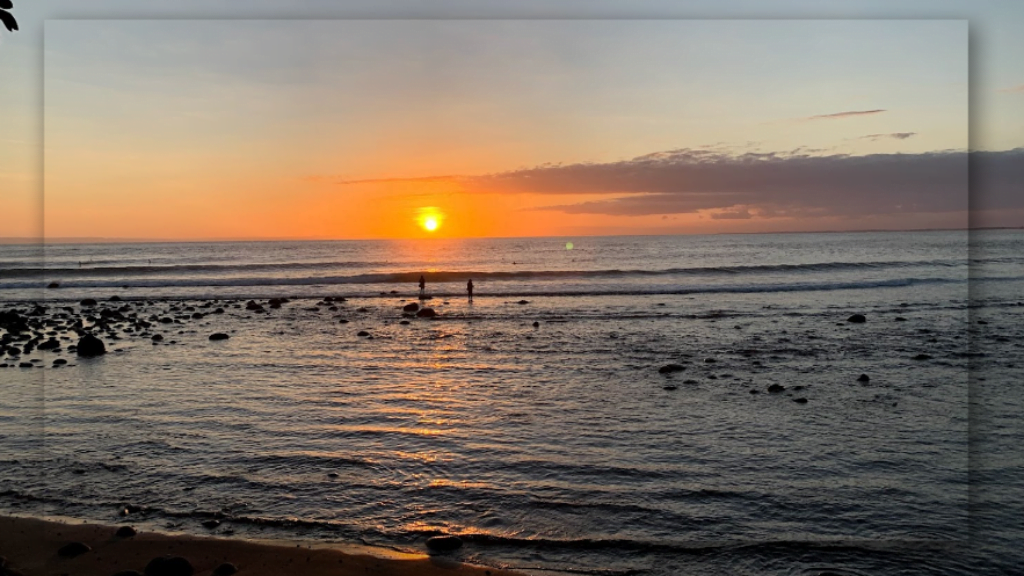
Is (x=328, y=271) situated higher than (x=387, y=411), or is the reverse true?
(x=328, y=271)

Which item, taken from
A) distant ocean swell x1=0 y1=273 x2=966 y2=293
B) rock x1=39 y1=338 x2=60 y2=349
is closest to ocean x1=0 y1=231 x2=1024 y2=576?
rock x1=39 y1=338 x2=60 y2=349

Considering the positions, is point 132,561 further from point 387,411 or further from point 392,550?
point 387,411

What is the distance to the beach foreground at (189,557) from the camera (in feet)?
25.6

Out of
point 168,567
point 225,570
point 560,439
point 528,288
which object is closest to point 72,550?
point 168,567

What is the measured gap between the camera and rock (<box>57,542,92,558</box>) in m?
8.19

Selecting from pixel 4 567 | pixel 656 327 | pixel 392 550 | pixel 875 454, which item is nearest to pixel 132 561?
pixel 4 567

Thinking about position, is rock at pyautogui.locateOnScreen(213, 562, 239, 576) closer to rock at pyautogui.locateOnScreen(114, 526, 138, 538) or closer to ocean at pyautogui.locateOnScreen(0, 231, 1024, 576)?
ocean at pyautogui.locateOnScreen(0, 231, 1024, 576)

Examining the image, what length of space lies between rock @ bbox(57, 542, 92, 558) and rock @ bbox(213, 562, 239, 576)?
1.93 metres

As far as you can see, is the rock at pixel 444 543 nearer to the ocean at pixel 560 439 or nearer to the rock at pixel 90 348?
the ocean at pixel 560 439

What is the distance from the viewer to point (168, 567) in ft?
25.1

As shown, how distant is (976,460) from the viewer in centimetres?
1141

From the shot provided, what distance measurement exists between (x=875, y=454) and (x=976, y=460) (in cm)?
156

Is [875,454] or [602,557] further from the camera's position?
[875,454]

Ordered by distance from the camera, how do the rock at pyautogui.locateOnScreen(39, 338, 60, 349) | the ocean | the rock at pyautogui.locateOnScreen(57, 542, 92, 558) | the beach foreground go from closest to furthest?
the beach foreground < the rock at pyautogui.locateOnScreen(57, 542, 92, 558) < the ocean < the rock at pyautogui.locateOnScreen(39, 338, 60, 349)
